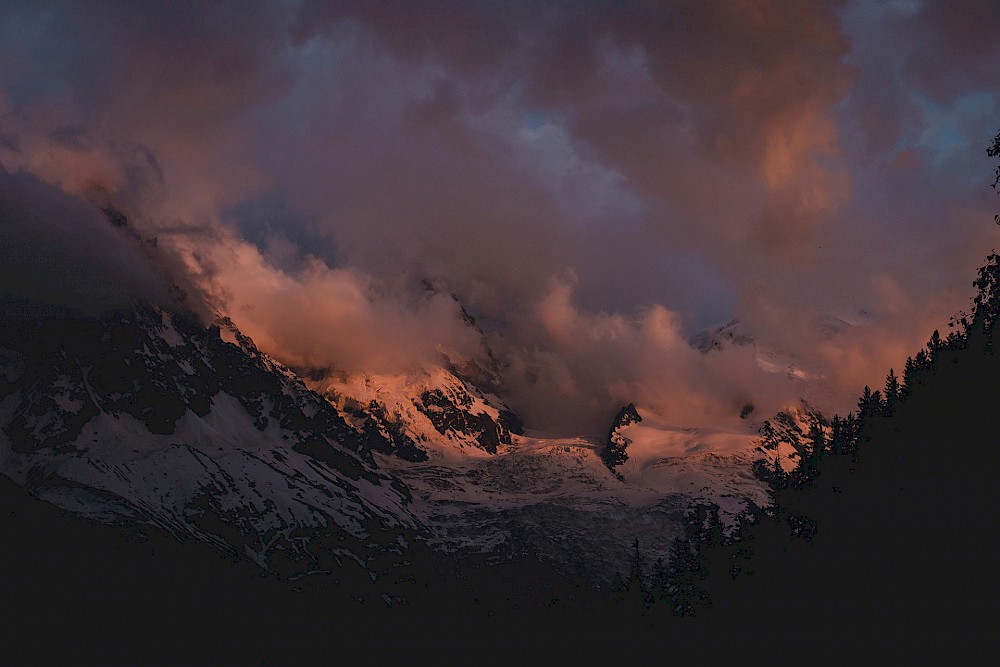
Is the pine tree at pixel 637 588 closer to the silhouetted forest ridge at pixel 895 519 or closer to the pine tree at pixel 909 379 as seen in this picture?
the silhouetted forest ridge at pixel 895 519

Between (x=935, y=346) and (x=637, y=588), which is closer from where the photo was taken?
(x=935, y=346)

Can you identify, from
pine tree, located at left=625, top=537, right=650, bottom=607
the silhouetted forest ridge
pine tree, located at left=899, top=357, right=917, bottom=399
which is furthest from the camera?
pine tree, located at left=625, top=537, right=650, bottom=607

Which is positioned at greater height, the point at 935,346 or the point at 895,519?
the point at 935,346

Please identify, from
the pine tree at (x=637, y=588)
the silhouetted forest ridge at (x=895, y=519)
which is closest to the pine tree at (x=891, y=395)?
the silhouetted forest ridge at (x=895, y=519)

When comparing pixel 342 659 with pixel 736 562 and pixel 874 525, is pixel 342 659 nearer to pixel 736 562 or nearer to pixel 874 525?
pixel 736 562

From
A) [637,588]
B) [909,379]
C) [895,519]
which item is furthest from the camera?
[637,588]

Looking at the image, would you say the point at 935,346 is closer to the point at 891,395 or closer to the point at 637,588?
the point at 891,395

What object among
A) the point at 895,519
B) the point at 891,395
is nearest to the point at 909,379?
the point at 891,395

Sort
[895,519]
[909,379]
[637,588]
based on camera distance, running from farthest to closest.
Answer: [637,588] < [909,379] < [895,519]

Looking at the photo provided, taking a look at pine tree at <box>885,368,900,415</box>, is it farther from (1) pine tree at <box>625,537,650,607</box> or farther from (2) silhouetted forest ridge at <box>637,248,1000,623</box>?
(1) pine tree at <box>625,537,650,607</box>

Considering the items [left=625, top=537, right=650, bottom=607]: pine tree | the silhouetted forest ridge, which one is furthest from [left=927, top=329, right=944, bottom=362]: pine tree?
[left=625, top=537, right=650, bottom=607]: pine tree

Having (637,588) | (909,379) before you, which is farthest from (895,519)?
(637,588)

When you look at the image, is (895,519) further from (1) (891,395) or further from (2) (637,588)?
(2) (637,588)

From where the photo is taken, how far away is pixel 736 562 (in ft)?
406
